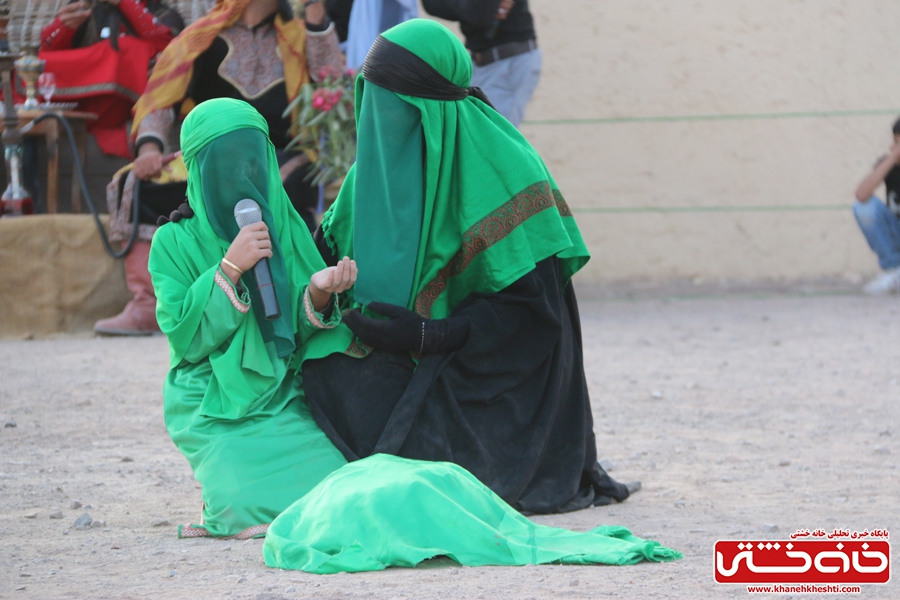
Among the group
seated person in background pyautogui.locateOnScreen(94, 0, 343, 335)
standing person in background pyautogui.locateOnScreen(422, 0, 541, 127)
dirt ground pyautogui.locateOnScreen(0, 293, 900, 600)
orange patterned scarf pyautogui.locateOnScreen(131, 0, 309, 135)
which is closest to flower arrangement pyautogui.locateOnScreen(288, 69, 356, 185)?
seated person in background pyautogui.locateOnScreen(94, 0, 343, 335)

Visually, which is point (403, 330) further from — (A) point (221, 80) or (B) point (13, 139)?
(B) point (13, 139)

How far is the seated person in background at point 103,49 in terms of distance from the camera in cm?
650

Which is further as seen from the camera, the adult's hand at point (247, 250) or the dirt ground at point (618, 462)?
the adult's hand at point (247, 250)

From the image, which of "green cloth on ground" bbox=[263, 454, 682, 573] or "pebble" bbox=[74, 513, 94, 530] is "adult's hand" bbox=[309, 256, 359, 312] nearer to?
"green cloth on ground" bbox=[263, 454, 682, 573]

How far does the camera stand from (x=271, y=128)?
611 cm

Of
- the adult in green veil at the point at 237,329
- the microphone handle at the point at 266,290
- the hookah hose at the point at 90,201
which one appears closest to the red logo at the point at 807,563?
the adult in green veil at the point at 237,329

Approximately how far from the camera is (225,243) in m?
3.11

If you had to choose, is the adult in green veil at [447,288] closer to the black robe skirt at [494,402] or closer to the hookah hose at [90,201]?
the black robe skirt at [494,402]

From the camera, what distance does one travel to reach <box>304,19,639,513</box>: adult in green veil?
10.1 feet

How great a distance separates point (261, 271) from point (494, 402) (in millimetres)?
737

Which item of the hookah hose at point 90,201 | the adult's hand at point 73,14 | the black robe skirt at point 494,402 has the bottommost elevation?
the hookah hose at point 90,201

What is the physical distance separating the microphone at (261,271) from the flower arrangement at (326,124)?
304 cm

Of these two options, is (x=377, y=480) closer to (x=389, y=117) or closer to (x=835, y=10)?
(x=389, y=117)

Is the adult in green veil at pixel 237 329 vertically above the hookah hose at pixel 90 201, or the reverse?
the adult in green veil at pixel 237 329
